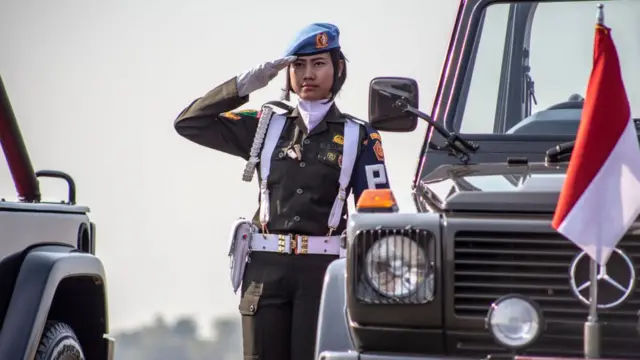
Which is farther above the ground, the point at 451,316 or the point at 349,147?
the point at 349,147

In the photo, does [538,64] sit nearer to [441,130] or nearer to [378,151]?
[441,130]

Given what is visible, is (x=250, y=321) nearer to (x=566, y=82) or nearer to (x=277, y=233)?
(x=277, y=233)

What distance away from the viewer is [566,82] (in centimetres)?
765

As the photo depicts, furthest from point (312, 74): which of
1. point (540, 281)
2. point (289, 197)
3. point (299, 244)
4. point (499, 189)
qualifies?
point (540, 281)

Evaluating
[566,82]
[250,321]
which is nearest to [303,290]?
[250,321]

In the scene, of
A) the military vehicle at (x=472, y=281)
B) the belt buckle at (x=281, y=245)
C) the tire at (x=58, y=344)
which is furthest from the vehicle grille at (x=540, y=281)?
the tire at (x=58, y=344)

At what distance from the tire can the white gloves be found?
1.25 m

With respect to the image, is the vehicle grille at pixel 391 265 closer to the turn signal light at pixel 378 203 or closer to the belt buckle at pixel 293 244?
the turn signal light at pixel 378 203

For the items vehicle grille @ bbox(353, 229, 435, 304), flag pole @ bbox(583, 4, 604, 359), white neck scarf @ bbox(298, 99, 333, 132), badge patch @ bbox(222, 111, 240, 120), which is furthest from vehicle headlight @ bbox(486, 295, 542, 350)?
badge patch @ bbox(222, 111, 240, 120)

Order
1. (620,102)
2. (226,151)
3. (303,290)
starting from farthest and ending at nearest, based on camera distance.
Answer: (226,151) → (303,290) → (620,102)

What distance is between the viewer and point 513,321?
19.5 ft

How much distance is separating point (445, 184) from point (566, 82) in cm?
118

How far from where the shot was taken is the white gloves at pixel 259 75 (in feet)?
24.0

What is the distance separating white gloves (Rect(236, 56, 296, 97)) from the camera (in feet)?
24.0
